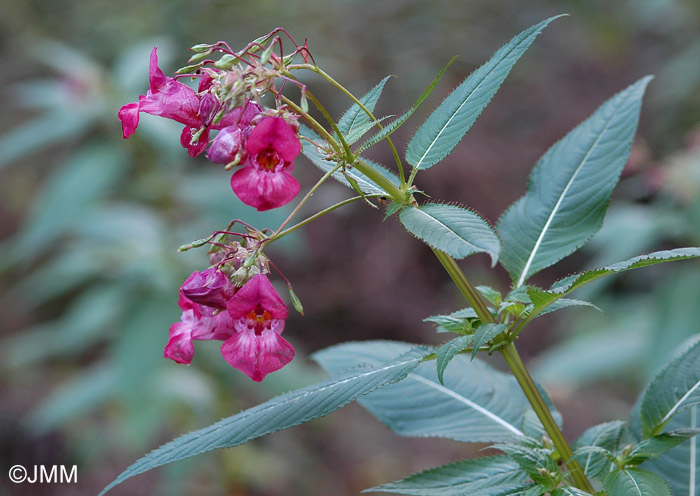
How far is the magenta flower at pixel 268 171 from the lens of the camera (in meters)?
0.85

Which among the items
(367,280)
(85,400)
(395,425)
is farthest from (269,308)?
(367,280)

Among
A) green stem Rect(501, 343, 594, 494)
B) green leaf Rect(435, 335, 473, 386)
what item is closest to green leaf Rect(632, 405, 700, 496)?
green stem Rect(501, 343, 594, 494)

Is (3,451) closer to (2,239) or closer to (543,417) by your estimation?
(2,239)

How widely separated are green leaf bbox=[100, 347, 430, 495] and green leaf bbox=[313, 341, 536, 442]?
0.26m

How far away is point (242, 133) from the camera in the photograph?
861 millimetres

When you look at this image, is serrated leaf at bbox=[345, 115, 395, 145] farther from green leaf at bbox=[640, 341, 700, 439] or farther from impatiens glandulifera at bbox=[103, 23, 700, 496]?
green leaf at bbox=[640, 341, 700, 439]

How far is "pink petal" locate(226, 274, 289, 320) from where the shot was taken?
2.92 feet

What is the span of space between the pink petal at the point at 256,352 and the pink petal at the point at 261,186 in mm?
185

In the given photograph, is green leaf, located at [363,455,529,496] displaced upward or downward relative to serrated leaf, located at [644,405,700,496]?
upward

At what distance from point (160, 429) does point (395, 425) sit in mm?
2558

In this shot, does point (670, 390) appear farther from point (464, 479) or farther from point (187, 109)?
point (187, 109)

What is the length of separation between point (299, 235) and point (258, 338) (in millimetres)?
2635

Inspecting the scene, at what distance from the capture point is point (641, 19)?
20.1 ft

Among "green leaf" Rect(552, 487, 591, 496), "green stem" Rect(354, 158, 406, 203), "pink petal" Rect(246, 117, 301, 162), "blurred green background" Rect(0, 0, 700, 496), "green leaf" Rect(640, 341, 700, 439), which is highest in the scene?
"blurred green background" Rect(0, 0, 700, 496)
